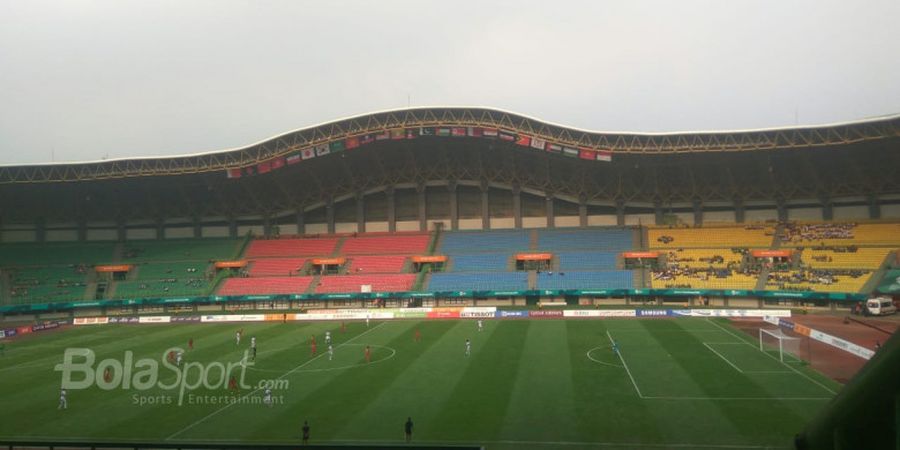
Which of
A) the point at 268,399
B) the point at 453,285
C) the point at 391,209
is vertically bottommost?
the point at 268,399

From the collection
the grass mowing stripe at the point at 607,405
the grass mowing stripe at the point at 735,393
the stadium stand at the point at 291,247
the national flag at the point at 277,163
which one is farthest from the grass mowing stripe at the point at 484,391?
the stadium stand at the point at 291,247

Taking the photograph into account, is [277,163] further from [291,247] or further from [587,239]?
[587,239]

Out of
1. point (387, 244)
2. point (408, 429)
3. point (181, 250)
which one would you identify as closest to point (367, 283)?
point (387, 244)

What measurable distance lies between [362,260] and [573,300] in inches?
1070

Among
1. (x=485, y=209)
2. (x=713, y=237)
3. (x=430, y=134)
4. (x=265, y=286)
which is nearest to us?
(x=430, y=134)

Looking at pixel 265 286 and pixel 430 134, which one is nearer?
pixel 430 134

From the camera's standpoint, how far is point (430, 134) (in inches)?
2665

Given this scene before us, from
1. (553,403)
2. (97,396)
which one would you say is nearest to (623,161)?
(553,403)

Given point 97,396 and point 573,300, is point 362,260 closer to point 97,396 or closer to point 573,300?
point 573,300

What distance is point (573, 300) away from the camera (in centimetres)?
6762

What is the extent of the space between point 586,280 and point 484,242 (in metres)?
15.6

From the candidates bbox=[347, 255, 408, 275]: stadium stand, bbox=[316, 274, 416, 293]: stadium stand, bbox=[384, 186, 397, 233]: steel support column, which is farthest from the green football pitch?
bbox=[384, 186, 397, 233]: steel support column

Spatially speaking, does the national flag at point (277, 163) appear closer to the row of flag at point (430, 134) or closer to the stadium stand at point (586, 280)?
the row of flag at point (430, 134)

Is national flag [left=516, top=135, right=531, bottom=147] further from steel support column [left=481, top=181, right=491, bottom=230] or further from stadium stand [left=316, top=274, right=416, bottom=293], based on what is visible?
stadium stand [left=316, top=274, right=416, bottom=293]
